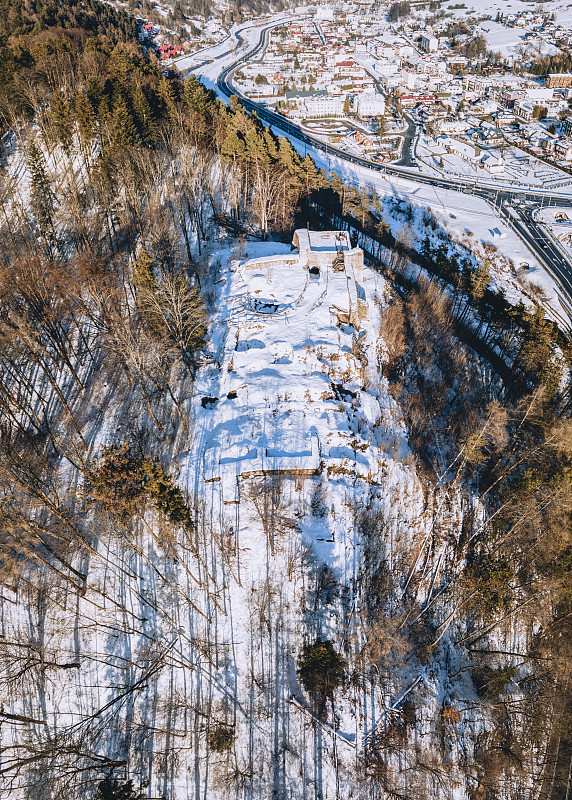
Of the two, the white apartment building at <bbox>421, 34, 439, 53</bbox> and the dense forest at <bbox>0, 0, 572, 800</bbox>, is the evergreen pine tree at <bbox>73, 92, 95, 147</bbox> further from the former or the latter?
the white apartment building at <bbox>421, 34, 439, 53</bbox>

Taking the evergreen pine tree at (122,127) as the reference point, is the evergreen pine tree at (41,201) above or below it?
below

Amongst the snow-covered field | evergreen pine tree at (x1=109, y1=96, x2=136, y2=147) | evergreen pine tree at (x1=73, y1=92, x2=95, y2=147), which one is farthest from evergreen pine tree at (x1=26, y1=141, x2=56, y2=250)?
the snow-covered field

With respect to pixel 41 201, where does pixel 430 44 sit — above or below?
above

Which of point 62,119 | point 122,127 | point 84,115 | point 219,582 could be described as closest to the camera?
point 219,582

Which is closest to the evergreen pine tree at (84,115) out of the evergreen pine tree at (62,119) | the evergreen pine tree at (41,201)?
the evergreen pine tree at (62,119)

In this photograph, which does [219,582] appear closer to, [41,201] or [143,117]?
[41,201]

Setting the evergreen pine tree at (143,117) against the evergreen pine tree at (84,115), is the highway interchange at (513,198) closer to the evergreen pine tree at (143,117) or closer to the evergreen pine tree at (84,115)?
the evergreen pine tree at (143,117)

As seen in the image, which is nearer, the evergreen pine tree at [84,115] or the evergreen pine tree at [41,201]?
the evergreen pine tree at [41,201]

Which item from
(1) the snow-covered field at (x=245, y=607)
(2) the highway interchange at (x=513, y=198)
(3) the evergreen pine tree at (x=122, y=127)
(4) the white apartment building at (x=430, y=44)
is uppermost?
(4) the white apartment building at (x=430, y=44)

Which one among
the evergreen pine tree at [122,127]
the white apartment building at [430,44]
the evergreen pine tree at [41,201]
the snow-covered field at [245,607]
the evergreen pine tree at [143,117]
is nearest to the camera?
the snow-covered field at [245,607]

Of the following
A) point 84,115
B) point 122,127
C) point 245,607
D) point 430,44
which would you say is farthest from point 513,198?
point 430,44
